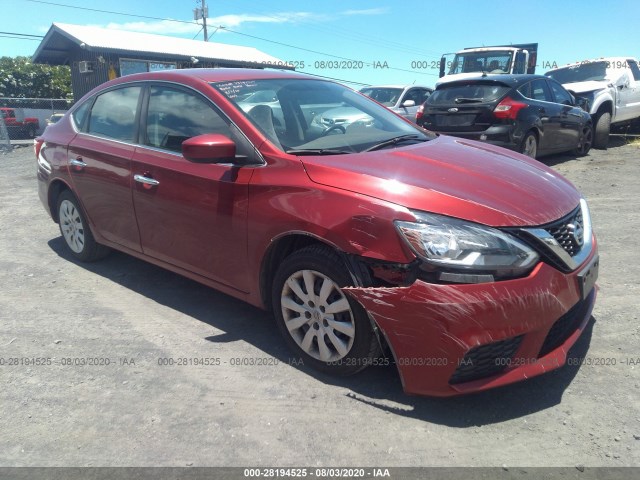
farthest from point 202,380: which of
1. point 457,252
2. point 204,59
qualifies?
point 204,59

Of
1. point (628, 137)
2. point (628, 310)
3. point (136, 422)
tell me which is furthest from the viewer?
point (628, 137)

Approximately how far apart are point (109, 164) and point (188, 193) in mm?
1077

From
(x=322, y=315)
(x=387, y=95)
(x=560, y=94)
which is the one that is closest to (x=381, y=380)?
(x=322, y=315)

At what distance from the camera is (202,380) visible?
125 inches

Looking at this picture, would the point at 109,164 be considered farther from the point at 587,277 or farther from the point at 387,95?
the point at 387,95

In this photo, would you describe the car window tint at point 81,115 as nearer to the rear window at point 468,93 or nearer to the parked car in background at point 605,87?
the rear window at point 468,93

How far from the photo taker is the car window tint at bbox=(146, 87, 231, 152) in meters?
3.63

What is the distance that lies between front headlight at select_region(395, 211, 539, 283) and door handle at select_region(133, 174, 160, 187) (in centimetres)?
199

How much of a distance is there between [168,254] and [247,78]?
139 centimetres

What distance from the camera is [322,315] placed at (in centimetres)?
302

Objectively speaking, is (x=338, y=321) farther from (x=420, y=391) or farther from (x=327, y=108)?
(x=327, y=108)

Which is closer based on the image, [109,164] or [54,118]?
[109,164]

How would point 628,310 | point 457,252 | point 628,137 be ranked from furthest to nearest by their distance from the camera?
point 628,137 → point 628,310 → point 457,252

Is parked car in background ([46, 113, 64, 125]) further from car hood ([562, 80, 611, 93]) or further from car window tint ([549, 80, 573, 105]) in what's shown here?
car hood ([562, 80, 611, 93])
